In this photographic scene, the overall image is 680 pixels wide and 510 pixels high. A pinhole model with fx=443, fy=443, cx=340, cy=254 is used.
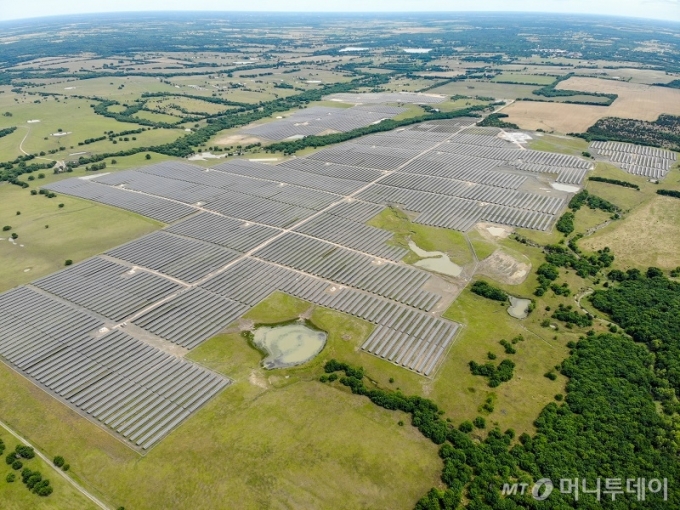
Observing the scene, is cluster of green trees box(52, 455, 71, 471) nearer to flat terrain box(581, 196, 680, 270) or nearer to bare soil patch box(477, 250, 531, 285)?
bare soil patch box(477, 250, 531, 285)

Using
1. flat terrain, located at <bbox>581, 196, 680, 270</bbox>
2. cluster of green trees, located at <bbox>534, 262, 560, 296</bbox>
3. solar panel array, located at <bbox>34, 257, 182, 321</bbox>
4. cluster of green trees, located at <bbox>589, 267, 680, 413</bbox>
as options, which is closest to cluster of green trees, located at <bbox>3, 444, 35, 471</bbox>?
solar panel array, located at <bbox>34, 257, 182, 321</bbox>

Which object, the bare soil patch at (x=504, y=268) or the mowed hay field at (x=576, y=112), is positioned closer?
the bare soil patch at (x=504, y=268)

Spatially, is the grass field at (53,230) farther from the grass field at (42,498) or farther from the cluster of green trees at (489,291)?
the cluster of green trees at (489,291)

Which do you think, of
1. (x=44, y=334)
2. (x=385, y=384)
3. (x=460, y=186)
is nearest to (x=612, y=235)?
(x=460, y=186)

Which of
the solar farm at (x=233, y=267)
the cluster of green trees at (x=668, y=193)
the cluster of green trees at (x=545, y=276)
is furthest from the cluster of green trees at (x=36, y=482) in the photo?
the cluster of green trees at (x=668, y=193)

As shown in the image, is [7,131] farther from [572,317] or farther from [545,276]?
[572,317]

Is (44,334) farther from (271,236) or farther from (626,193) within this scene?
(626,193)
